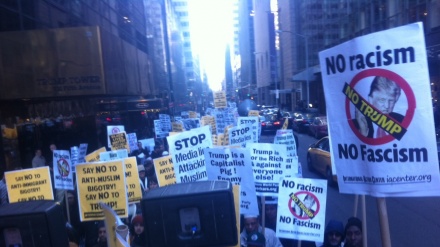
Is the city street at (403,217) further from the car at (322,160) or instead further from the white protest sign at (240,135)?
the white protest sign at (240,135)

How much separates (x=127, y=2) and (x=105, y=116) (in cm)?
944

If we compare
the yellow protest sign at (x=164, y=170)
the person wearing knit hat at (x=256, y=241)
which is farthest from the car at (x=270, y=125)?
the person wearing knit hat at (x=256, y=241)

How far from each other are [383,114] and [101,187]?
3745 millimetres

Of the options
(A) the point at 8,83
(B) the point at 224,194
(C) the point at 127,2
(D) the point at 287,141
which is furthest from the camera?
(C) the point at 127,2

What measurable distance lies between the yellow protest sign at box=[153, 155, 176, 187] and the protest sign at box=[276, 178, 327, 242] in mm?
1927

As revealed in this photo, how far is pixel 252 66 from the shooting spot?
12500 centimetres

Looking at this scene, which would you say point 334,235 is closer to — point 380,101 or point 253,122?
point 380,101

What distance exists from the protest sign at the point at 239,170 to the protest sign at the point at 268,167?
549 millimetres

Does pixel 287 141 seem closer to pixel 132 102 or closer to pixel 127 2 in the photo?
pixel 132 102

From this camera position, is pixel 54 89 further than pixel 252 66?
No

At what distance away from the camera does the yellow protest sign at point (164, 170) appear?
6468 mm

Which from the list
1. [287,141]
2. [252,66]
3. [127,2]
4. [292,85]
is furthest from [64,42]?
[252,66]

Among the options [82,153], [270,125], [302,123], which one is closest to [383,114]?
[82,153]

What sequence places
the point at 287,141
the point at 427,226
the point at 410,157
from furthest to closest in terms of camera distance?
the point at 287,141, the point at 427,226, the point at 410,157
